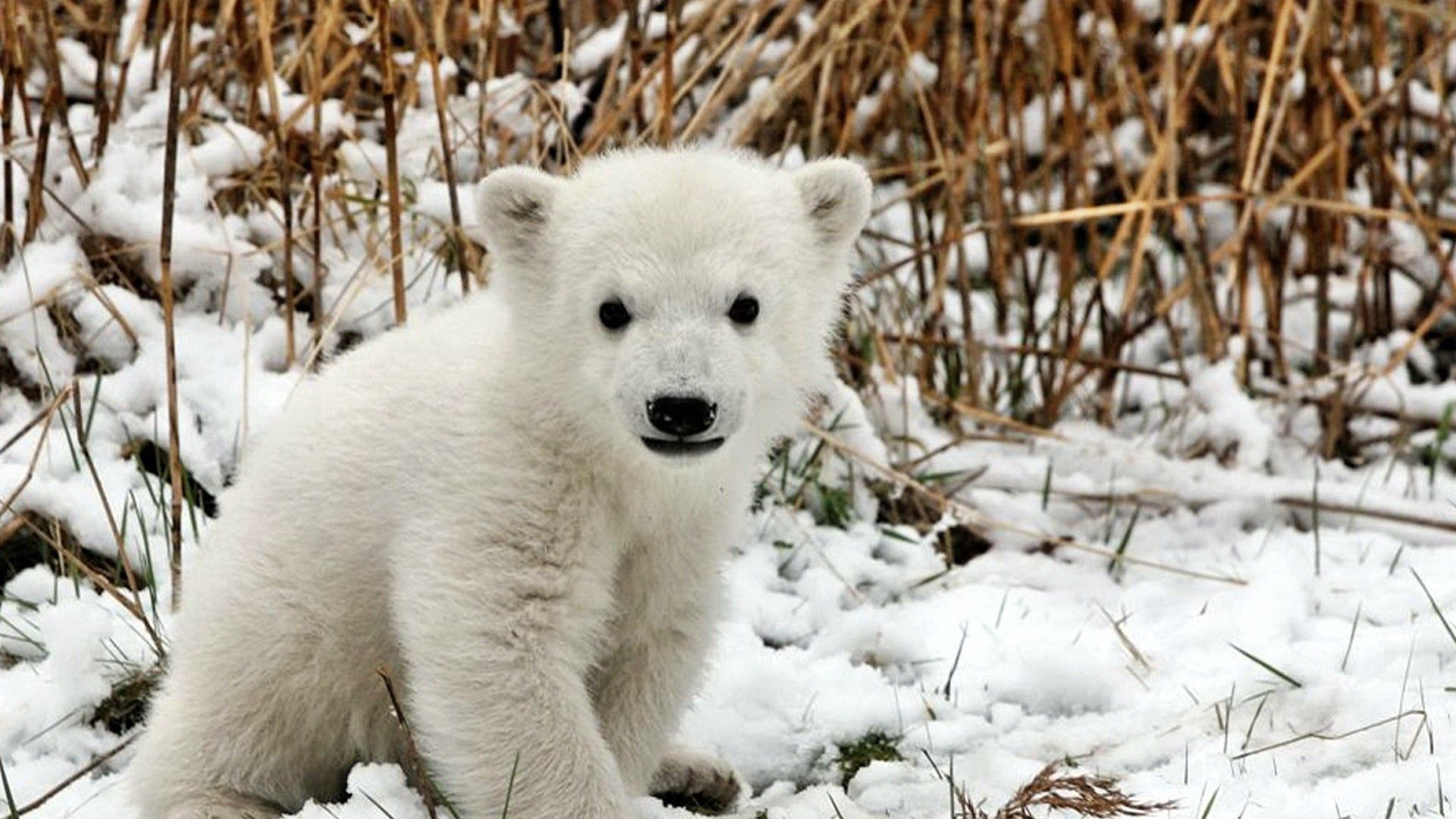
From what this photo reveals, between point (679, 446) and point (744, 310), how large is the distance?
0.35 m

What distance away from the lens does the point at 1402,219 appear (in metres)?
6.15

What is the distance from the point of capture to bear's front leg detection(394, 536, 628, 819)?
136 inches

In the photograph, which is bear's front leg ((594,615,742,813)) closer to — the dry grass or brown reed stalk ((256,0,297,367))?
the dry grass

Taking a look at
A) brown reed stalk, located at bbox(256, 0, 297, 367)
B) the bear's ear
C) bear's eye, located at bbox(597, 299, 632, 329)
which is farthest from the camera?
brown reed stalk, located at bbox(256, 0, 297, 367)

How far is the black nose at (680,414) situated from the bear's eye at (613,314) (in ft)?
0.85

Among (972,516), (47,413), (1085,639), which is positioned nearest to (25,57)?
(47,413)

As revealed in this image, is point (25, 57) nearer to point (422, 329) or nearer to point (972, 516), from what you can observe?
point (422, 329)

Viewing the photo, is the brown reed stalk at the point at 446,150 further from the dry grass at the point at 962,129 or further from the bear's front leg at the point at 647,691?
the bear's front leg at the point at 647,691

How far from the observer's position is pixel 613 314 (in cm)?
364

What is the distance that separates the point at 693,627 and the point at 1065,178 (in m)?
3.49

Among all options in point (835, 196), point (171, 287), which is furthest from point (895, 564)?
point (171, 287)

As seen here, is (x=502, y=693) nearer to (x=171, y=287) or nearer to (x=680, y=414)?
(x=680, y=414)

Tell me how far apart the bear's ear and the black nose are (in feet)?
2.40

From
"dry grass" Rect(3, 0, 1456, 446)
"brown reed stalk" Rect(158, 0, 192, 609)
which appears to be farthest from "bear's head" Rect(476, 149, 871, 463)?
"dry grass" Rect(3, 0, 1456, 446)
